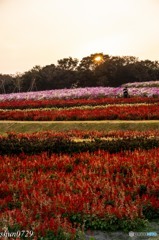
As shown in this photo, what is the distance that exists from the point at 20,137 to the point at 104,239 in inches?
305

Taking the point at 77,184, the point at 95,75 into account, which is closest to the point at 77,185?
the point at 77,184

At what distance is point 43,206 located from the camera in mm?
7035

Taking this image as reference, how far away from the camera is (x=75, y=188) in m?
8.05

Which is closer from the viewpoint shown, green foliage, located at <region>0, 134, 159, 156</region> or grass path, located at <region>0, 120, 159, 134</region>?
green foliage, located at <region>0, 134, 159, 156</region>

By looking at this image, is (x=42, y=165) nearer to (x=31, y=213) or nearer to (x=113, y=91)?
(x=31, y=213)

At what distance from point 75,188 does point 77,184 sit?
0.26 feet

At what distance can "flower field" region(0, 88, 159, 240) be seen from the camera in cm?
655

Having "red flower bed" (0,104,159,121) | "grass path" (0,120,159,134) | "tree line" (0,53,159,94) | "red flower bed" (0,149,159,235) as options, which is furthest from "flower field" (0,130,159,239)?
"tree line" (0,53,159,94)

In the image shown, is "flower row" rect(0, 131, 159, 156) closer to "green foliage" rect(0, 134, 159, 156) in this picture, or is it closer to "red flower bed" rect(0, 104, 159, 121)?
"green foliage" rect(0, 134, 159, 156)

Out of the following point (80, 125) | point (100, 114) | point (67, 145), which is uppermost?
point (100, 114)

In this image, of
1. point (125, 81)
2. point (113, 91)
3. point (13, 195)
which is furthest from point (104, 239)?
point (125, 81)

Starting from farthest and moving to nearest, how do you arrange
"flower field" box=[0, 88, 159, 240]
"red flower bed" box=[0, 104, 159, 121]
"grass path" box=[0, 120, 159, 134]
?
"red flower bed" box=[0, 104, 159, 121]
"grass path" box=[0, 120, 159, 134]
"flower field" box=[0, 88, 159, 240]

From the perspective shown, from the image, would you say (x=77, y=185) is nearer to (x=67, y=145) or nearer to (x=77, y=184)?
(x=77, y=184)

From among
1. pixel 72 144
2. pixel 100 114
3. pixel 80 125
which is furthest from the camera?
pixel 100 114
